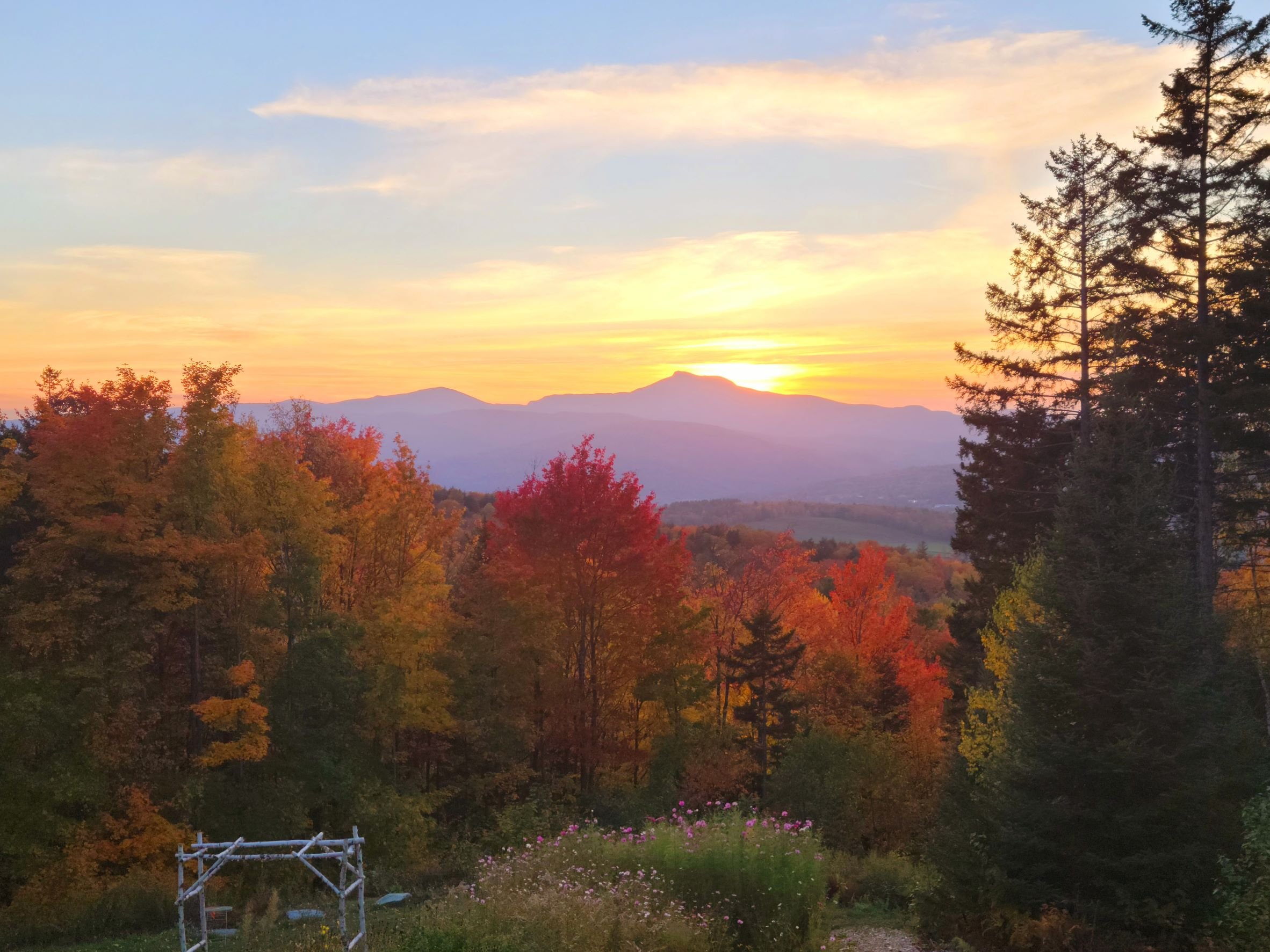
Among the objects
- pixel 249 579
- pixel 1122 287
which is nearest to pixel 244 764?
pixel 249 579

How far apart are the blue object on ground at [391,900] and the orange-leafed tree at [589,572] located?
25.2 feet

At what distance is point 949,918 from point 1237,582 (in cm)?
2129

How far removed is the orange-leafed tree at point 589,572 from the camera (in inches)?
1068

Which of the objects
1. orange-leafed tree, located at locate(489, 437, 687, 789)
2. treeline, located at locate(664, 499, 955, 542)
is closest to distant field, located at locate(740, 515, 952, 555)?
treeline, located at locate(664, 499, 955, 542)

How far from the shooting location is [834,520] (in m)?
145

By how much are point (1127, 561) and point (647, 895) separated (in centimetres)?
941

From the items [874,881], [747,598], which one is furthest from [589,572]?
[747,598]

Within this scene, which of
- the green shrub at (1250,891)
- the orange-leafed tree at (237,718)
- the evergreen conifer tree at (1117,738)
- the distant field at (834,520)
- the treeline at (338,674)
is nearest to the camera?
the green shrub at (1250,891)

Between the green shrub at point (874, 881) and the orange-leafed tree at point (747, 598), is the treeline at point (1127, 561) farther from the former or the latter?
the orange-leafed tree at point (747, 598)

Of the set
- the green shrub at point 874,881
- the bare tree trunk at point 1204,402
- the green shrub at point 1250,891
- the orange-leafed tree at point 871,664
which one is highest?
the bare tree trunk at point 1204,402

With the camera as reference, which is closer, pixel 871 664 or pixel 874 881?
pixel 874 881

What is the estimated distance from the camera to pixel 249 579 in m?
24.8

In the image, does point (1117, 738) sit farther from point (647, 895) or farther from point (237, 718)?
point (237, 718)

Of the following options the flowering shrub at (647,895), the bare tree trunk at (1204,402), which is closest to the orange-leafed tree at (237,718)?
the flowering shrub at (647,895)
